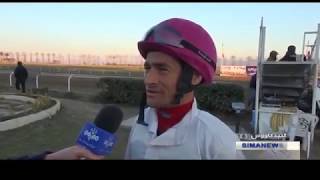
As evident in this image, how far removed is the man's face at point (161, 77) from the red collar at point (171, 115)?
0.10 ft

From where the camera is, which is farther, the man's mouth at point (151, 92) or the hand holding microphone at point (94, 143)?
the man's mouth at point (151, 92)

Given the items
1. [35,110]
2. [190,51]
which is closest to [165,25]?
[190,51]

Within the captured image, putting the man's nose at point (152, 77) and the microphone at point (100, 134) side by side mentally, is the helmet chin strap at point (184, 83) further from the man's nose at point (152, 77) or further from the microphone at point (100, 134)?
the microphone at point (100, 134)

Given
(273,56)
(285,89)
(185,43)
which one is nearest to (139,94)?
(285,89)

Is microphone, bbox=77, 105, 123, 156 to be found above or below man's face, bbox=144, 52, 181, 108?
below

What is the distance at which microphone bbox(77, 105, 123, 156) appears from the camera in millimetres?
992

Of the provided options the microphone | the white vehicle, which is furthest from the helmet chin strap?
the white vehicle

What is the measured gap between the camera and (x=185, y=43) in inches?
44.5

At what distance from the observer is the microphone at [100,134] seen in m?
0.99

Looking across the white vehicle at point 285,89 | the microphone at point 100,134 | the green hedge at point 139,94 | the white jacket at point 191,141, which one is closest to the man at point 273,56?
the white vehicle at point 285,89

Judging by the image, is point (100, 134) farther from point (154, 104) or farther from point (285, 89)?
point (285, 89)

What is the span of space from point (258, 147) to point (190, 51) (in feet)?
1.44

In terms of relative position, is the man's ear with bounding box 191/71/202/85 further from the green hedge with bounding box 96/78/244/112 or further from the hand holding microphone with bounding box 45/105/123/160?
the green hedge with bounding box 96/78/244/112
